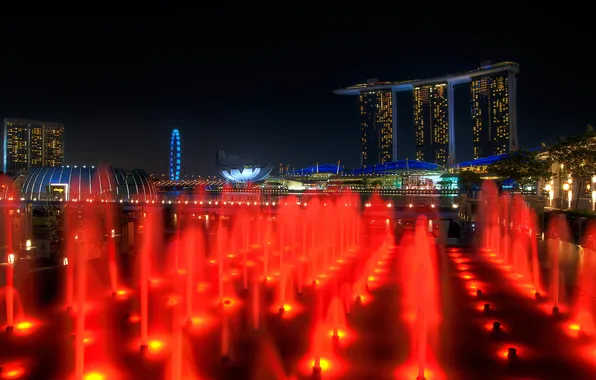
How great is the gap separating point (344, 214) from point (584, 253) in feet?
38.3

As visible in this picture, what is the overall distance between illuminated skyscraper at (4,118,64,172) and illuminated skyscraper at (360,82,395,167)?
75281 millimetres

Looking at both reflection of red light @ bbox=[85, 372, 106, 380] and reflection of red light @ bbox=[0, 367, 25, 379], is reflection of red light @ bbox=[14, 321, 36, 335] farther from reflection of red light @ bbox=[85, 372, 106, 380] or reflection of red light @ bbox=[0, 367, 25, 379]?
reflection of red light @ bbox=[85, 372, 106, 380]

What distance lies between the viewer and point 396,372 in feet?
20.1

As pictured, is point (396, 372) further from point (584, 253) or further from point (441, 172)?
point (441, 172)

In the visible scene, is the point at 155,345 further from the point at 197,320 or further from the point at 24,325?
the point at 24,325

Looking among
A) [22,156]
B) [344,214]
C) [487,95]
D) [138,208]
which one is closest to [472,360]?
[344,214]

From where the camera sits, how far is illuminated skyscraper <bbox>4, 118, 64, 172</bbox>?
103 m

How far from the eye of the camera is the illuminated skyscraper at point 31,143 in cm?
10338

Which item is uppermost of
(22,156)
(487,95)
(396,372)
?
(487,95)

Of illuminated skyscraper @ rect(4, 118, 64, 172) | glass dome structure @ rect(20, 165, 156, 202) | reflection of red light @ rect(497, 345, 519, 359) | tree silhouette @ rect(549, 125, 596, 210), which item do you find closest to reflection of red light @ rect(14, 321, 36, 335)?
reflection of red light @ rect(497, 345, 519, 359)

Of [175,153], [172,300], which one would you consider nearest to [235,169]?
[175,153]

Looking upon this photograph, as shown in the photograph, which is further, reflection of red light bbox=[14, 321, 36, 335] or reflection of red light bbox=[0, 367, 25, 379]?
reflection of red light bbox=[14, 321, 36, 335]

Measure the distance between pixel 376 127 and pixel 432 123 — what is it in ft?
46.0

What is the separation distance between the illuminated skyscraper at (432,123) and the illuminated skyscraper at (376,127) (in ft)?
26.3
